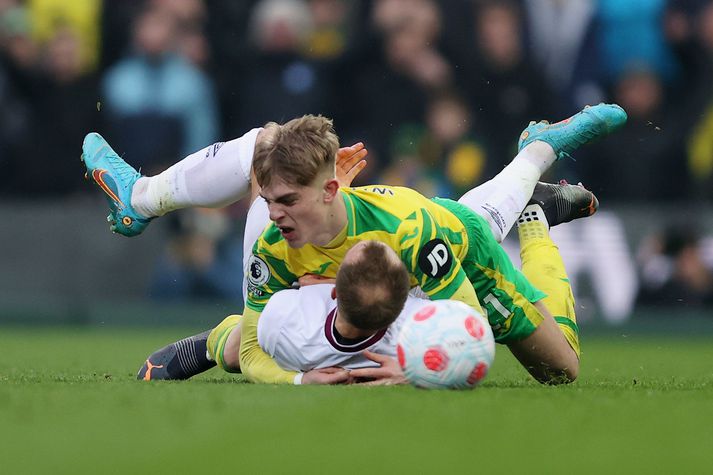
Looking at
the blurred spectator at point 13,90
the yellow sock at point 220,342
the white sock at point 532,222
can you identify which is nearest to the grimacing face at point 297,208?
the yellow sock at point 220,342

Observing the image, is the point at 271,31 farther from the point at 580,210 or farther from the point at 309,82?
the point at 580,210

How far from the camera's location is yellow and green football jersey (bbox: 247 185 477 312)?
508cm

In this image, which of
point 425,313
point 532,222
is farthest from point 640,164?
point 425,313

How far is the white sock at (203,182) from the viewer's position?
6047 mm

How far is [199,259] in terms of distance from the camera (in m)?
10.7

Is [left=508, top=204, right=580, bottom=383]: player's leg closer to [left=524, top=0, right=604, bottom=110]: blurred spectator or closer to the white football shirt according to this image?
the white football shirt

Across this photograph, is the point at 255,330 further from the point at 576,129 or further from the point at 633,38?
the point at 633,38

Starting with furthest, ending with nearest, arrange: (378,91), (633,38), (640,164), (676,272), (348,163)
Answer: (633,38) < (378,91) < (640,164) < (676,272) < (348,163)

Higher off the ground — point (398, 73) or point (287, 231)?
point (287, 231)

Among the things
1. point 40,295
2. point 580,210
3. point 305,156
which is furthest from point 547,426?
point 40,295

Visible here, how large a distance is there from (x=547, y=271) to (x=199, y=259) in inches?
188

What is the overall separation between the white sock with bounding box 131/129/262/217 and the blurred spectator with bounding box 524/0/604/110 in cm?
539

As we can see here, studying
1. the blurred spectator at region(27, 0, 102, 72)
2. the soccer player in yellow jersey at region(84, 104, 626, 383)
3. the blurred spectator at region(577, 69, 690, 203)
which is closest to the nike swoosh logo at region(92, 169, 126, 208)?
the soccer player in yellow jersey at region(84, 104, 626, 383)

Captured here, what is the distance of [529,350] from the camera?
19.1ft
